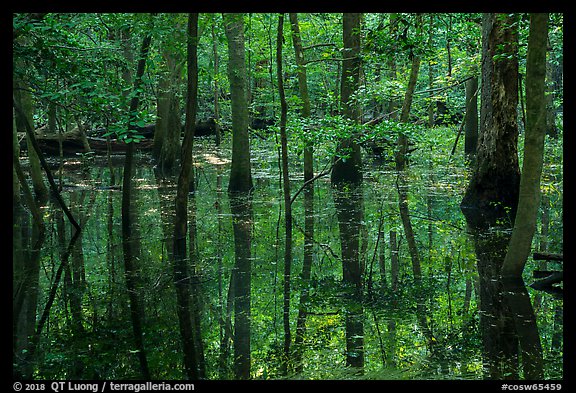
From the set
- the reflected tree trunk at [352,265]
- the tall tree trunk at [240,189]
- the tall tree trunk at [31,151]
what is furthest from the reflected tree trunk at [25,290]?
the reflected tree trunk at [352,265]

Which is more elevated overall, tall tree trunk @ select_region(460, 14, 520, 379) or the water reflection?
tall tree trunk @ select_region(460, 14, 520, 379)

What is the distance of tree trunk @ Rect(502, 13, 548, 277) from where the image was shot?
684 centimetres

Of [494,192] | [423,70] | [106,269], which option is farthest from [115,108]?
[423,70]

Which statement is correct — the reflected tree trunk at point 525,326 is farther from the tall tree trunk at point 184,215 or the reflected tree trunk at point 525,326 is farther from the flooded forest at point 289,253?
the tall tree trunk at point 184,215

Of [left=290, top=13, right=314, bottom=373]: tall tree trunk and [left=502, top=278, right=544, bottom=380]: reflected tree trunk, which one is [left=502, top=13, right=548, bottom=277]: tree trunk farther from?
[left=290, top=13, right=314, bottom=373]: tall tree trunk

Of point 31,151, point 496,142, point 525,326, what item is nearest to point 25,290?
point 525,326

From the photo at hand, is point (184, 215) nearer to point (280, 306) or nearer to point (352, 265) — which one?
point (352, 265)

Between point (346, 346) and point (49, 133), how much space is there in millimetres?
21262

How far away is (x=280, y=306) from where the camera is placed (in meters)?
7.45

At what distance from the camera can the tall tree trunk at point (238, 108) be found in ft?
50.5

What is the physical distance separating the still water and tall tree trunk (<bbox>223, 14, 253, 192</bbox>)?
2.99m

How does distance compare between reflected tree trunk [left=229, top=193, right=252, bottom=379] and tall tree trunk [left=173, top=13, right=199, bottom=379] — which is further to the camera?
tall tree trunk [left=173, top=13, right=199, bottom=379]

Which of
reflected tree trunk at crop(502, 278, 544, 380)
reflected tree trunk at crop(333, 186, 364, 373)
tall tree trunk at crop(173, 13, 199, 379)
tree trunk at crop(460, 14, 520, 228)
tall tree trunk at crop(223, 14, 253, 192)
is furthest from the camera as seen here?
tall tree trunk at crop(223, 14, 253, 192)

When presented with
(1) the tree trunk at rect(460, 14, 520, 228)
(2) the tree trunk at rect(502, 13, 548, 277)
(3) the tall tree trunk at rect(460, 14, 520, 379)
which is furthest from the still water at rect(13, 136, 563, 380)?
(1) the tree trunk at rect(460, 14, 520, 228)
